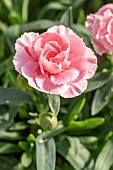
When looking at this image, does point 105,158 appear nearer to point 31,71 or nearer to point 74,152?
point 74,152

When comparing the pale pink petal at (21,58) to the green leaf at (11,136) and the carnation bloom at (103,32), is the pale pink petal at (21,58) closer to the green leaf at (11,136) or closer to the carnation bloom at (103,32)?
the carnation bloom at (103,32)

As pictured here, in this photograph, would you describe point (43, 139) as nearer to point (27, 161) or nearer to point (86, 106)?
point (27, 161)

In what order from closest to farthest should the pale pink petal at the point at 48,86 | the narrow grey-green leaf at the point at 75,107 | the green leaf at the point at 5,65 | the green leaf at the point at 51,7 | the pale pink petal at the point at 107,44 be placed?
the pale pink petal at the point at 48,86, the pale pink petal at the point at 107,44, the narrow grey-green leaf at the point at 75,107, the green leaf at the point at 5,65, the green leaf at the point at 51,7

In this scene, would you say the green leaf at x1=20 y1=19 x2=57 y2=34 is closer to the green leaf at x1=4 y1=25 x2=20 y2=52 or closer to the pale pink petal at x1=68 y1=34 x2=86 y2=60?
the green leaf at x1=4 y1=25 x2=20 y2=52

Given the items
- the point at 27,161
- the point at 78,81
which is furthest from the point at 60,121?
the point at 78,81

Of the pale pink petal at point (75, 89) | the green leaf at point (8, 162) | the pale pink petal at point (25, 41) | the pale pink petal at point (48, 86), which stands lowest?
the green leaf at point (8, 162)

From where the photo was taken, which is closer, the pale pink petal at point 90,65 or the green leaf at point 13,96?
the pale pink petal at point 90,65

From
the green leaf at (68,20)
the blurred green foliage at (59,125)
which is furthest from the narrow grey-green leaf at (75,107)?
the green leaf at (68,20)
